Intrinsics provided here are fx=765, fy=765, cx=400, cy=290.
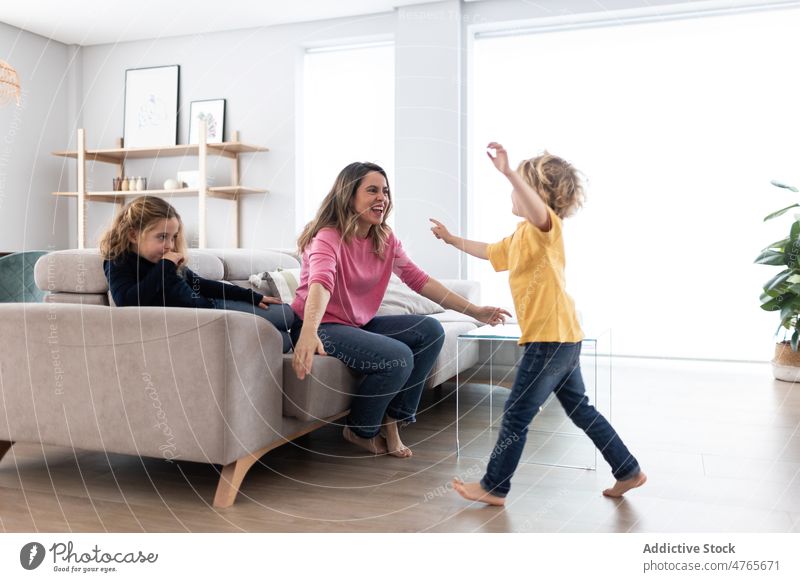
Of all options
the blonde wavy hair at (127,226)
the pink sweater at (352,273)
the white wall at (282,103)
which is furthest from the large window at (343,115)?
the blonde wavy hair at (127,226)

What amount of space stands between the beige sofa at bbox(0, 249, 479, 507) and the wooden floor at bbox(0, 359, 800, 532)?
0.14 m

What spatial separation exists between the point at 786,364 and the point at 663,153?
157 cm

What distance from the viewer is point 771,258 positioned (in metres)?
4.12

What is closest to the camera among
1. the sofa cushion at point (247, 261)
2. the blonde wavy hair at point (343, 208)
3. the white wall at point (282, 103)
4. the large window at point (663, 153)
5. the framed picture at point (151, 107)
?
the blonde wavy hair at point (343, 208)

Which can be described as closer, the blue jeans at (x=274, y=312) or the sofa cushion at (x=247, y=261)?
the blue jeans at (x=274, y=312)

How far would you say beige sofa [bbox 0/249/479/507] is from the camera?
1890mm

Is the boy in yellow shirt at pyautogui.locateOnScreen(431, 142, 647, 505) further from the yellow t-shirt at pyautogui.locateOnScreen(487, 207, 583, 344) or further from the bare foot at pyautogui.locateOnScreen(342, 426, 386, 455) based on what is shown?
the bare foot at pyautogui.locateOnScreen(342, 426, 386, 455)

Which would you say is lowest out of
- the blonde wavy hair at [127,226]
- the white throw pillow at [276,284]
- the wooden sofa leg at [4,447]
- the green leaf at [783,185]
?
the wooden sofa leg at [4,447]

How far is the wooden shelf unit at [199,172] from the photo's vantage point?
5.43 m

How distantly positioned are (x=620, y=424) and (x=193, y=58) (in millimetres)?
4374

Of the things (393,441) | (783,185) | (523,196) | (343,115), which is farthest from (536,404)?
(343,115)

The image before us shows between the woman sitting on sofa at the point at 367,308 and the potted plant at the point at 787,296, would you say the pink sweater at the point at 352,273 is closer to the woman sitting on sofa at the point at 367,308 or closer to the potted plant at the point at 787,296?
the woman sitting on sofa at the point at 367,308

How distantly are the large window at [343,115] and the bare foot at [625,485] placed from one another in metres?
3.59

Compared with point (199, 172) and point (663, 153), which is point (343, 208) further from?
point (199, 172)
